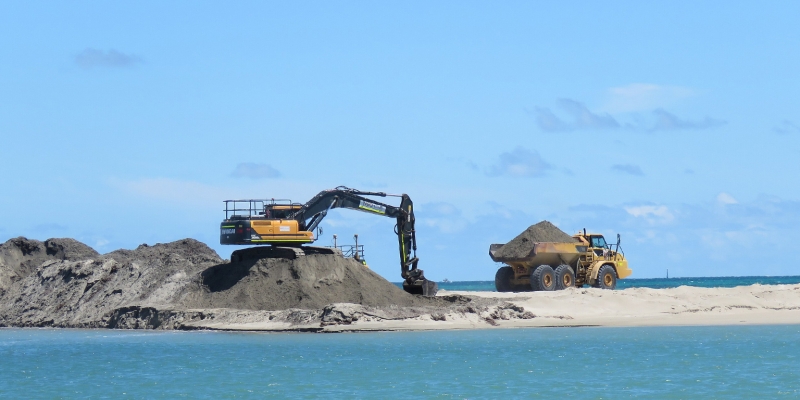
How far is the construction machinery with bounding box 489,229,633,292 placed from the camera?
48062mm

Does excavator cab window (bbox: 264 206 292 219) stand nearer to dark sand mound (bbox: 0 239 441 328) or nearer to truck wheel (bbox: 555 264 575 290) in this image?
dark sand mound (bbox: 0 239 441 328)

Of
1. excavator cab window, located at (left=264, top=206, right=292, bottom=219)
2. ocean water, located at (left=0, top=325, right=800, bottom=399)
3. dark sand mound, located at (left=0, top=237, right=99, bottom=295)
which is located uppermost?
excavator cab window, located at (left=264, top=206, right=292, bottom=219)

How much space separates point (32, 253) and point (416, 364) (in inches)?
1328

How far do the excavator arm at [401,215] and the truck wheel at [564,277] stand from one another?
20.6 ft

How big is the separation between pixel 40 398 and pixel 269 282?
17559 millimetres

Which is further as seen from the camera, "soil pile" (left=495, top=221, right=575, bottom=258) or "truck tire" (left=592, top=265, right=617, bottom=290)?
"truck tire" (left=592, top=265, right=617, bottom=290)

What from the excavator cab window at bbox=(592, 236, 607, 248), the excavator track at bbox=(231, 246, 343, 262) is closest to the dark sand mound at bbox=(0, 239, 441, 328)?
the excavator track at bbox=(231, 246, 343, 262)

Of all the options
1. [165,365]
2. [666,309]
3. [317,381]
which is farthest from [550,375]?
[666,309]

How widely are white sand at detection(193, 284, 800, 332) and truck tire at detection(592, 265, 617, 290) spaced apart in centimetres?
196

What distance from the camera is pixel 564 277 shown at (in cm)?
4853

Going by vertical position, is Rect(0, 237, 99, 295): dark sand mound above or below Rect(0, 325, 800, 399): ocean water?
above

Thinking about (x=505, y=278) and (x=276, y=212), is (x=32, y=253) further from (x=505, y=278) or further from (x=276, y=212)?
(x=505, y=278)

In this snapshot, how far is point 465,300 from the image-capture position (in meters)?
42.3

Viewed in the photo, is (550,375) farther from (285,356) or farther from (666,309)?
(666,309)
